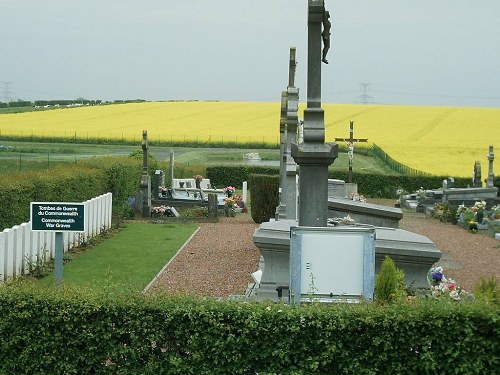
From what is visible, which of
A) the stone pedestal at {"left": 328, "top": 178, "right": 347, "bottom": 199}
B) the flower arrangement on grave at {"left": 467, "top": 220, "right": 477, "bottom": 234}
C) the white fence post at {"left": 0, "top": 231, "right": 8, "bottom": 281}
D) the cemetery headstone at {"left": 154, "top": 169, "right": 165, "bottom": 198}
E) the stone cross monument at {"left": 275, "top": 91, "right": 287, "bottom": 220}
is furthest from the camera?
the cemetery headstone at {"left": 154, "top": 169, "right": 165, "bottom": 198}

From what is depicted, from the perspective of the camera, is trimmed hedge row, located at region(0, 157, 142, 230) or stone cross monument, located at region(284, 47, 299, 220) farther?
stone cross monument, located at region(284, 47, 299, 220)

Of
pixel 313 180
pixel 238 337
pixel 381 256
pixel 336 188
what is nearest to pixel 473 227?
pixel 336 188

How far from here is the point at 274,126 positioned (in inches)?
2616

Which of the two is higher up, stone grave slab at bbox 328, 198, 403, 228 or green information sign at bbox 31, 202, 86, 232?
green information sign at bbox 31, 202, 86, 232

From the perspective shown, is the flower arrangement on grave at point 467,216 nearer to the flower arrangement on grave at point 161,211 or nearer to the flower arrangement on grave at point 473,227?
the flower arrangement on grave at point 473,227

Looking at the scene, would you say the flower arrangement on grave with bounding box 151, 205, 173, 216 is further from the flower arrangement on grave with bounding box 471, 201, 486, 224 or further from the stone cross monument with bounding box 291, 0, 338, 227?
the stone cross monument with bounding box 291, 0, 338, 227

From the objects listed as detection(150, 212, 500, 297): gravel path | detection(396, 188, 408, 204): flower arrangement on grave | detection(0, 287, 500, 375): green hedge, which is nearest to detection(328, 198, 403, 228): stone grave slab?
detection(150, 212, 500, 297): gravel path

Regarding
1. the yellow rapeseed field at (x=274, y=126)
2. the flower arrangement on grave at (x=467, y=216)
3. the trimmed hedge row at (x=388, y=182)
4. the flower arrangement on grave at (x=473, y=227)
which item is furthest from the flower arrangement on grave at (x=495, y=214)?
the yellow rapeseed field at (x=274, y=126)

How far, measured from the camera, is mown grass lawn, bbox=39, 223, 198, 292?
15.8 m

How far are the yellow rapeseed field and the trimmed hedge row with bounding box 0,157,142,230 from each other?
73.4ft

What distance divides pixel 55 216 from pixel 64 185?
34.5ft

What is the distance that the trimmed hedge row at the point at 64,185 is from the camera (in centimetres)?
1775

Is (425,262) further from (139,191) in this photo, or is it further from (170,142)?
(170,142)

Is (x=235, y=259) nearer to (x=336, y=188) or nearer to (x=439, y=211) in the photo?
(x=336, y=188)
